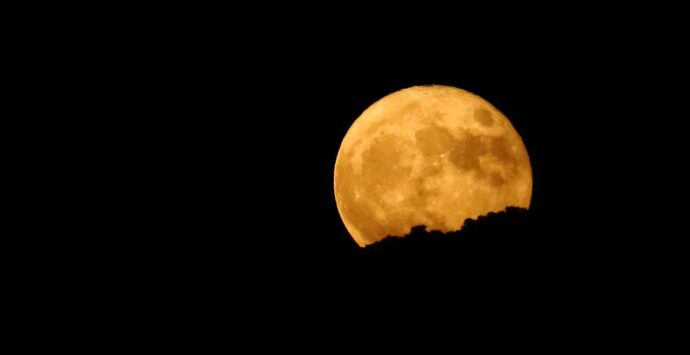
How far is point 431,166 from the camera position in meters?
5.96

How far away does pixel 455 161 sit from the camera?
5980mm

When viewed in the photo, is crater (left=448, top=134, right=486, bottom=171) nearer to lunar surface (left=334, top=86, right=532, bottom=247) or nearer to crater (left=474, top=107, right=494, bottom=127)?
lunar surface (left=334, top=86, right=532, bottom=247)

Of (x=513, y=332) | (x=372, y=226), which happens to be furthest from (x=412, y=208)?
(x=513, y=332)

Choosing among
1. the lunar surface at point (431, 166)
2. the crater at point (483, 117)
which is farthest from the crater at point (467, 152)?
the crater at point (483, 117)

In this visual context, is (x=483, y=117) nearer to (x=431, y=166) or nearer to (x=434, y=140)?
(x=434, y=140)

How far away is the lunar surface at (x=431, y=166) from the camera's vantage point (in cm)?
597

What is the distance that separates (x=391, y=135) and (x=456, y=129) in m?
0.63

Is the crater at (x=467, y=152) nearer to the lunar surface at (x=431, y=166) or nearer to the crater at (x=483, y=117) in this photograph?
the lunar surface at (x=431, y=166)

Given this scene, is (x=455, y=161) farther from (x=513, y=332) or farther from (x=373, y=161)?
(x=513, y=332)

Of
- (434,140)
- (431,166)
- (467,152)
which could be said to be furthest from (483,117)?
(431,166)

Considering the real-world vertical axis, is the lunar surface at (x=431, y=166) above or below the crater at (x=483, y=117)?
below

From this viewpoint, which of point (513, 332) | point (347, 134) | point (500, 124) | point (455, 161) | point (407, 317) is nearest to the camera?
point (513, 332)

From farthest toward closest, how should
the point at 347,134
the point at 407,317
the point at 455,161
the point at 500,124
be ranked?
the point at 347,134 < the point at 500,124 < the point at 455,161 < the point at 407,317

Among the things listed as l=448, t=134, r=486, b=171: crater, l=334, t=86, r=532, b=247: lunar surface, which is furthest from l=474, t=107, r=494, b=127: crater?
l=448, t=134, r=486, b=171: crater
